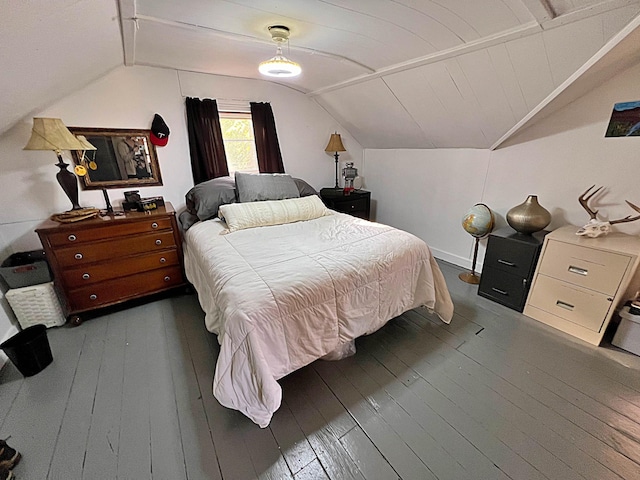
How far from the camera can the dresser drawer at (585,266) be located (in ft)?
5.73

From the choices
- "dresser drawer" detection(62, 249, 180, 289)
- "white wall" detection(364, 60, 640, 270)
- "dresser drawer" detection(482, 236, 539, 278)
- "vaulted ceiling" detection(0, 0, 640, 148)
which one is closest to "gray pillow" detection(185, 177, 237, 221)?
"dresser drawer" detection(62, 249, 180, 289)

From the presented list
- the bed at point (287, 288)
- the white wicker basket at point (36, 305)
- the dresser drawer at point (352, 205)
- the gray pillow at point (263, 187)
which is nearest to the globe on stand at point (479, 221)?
the bed at point (287, 288)

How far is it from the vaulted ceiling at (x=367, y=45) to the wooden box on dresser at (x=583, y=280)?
1.06 meters

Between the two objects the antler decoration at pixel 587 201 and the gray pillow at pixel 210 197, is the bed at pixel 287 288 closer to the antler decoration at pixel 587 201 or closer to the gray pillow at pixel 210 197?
the gray pillow at pixel 210 197

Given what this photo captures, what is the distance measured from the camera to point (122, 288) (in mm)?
2266

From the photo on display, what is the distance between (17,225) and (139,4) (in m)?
2.07

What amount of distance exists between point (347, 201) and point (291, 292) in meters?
2.25

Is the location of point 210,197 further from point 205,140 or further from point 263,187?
point 205,140

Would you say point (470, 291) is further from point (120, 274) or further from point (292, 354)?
point (120, 274)

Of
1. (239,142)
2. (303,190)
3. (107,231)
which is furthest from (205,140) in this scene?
(107,231)

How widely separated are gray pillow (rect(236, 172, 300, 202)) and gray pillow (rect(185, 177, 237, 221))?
0.34ft

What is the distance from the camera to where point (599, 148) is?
2012 millimetres

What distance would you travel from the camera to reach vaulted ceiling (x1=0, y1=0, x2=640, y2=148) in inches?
51.2

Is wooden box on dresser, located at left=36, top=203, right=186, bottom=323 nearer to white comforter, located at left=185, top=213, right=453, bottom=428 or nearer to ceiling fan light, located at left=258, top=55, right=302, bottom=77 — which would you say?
white comforter, located at left=185, top=213, right=453, bottom=428
